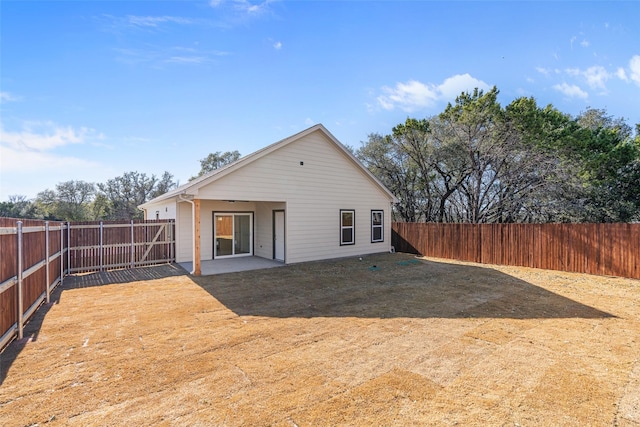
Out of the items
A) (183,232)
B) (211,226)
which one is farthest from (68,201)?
(211,226)

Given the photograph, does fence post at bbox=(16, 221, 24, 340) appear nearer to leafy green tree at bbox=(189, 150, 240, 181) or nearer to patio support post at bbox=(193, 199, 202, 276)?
patio support post at bbox=(193, 199, 202, 276)

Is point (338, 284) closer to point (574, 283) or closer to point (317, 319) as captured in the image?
point (317, 319)

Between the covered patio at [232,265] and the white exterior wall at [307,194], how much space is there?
621 mm

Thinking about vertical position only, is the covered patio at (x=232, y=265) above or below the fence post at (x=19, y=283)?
below

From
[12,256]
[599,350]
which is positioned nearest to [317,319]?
[599,350]

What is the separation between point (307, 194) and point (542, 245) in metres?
8.81

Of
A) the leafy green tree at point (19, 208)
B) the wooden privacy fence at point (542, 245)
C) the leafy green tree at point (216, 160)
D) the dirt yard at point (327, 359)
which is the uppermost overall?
the leafy green tree at point (216, 160)

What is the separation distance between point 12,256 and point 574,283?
12.7 m

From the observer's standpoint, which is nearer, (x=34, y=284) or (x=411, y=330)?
(x=411, y=330)

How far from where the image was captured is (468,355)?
4051mm

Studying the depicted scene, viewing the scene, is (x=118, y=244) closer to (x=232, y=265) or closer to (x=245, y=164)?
(x=232, y=265)

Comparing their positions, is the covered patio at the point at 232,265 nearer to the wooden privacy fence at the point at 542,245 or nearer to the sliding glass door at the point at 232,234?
the sliding glass door at the point at 232,234

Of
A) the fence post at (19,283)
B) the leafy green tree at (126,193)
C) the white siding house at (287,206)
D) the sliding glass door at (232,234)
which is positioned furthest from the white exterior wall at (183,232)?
the leafy green tree at (126,193)

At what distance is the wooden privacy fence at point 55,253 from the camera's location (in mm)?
4438
